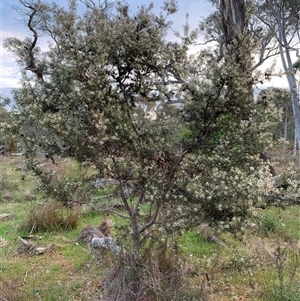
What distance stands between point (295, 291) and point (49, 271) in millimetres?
2759

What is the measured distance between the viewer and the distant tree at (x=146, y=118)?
251cm

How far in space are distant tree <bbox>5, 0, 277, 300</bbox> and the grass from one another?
0.40 meters

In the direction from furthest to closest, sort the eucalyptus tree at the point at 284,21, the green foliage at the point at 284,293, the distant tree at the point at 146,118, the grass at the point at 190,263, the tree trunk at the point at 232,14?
the eucalyptus tree at the point at 284,21 < the tree trunk at the point at 232,14 < the grass at the point at 190,263 < the green foliage at the point at 284,293 < the distant tree at the point at 146,118

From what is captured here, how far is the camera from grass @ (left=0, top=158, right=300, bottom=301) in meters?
3.15

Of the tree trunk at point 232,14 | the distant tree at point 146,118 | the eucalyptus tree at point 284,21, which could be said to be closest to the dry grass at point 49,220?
the distant tree at point 146,118

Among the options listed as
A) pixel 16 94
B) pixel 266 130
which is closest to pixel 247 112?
pixel 266 130

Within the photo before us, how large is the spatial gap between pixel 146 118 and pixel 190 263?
5.88ft

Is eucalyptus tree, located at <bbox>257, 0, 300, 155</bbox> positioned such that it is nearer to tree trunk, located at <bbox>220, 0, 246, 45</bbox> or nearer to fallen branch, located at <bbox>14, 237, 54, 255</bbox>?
tree trunk, located at <bbox>220, 0, 246, 45</bbox>

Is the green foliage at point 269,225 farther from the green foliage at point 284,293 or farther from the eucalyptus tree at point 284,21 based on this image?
the eucalyptus tree at point 284,21

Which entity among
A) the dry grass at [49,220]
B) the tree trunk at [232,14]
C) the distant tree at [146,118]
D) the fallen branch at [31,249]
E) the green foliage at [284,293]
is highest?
the tree trunk at [232,14]

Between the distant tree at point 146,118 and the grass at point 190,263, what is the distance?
1.33 ft

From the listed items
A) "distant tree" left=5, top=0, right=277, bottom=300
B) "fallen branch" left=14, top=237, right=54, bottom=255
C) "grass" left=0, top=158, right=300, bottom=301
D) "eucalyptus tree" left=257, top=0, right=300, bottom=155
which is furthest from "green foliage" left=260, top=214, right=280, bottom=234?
"eucalyptus tree" left=257, top=0, right=300, bottom=155

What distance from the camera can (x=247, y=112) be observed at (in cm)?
267

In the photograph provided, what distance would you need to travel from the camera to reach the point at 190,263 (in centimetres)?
363
